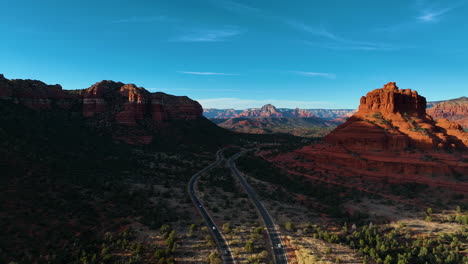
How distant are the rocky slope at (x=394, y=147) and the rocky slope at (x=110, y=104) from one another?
6856cm

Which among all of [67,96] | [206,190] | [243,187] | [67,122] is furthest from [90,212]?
[67,96]

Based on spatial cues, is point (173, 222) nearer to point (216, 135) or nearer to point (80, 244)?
point (80, 244)

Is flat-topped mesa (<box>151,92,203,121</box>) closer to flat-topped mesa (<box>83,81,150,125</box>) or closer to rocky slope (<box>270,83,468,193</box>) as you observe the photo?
flat-topped mesa (<box>83,81,150,125</box>)

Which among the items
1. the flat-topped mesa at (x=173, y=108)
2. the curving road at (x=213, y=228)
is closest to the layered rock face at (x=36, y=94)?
the flat-topped mesa at (x=173, y=108)

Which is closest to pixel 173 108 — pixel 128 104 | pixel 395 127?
pixel 128 104

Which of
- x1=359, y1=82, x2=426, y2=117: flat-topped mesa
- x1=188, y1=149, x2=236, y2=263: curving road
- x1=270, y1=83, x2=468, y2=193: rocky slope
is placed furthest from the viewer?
x1=359, y1=82, x2=426, y2=117: flat-topped mesa

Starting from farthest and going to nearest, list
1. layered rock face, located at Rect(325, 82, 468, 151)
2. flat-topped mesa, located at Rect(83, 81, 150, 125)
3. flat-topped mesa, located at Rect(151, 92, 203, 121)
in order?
1. flat-topped mesa, located at Rect(151, 92, 203, 121)
2. flat-topped mesa, located at Rect(83, 81, 150, 125)
3. layered rock face, located at Rect(325, 82, 468, 151)

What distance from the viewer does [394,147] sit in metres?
A: 50.2

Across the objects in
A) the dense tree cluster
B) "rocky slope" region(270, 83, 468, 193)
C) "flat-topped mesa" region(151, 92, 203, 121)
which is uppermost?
"flat-topped mesa" region(151, 92, 203, 121)

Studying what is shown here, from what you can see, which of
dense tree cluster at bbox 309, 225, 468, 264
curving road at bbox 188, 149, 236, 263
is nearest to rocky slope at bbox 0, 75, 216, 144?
curving road at bbox 188, 149, 236, 263

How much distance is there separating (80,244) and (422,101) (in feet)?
239

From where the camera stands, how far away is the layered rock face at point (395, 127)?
49.2 meters

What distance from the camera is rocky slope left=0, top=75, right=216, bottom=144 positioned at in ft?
252

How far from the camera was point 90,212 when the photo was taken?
3114 centimetres
